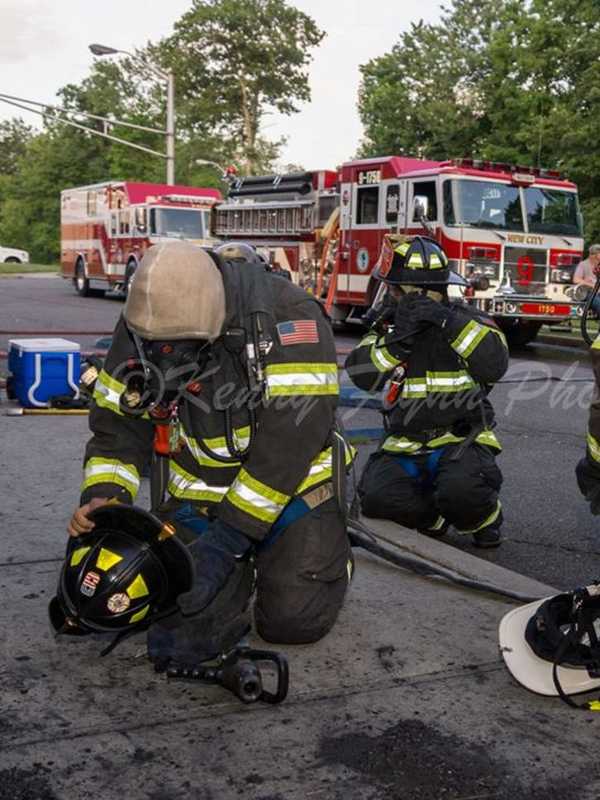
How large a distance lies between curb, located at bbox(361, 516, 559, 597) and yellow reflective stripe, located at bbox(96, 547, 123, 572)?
5.46 feet

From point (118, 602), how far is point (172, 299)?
2.67 ft

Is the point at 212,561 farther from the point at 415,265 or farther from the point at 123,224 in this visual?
the point at 123,224

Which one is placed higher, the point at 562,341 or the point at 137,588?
the point at 137,588

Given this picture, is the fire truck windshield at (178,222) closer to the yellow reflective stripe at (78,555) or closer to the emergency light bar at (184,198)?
the emergency light bar at (184,198)

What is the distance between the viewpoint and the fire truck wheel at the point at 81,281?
2586 cm

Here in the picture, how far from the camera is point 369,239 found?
15383 mm

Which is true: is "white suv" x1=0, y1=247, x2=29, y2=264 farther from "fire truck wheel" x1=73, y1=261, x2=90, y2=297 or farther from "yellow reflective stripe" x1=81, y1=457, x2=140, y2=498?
"yellow reflective stripe" x1=81, y1=457, x2=140, y2=498

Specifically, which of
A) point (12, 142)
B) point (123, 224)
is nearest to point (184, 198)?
point (123, 224)

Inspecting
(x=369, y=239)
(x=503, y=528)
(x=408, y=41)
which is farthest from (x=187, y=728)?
(x=408, y=41)

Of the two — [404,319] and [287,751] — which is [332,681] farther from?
[404,319]

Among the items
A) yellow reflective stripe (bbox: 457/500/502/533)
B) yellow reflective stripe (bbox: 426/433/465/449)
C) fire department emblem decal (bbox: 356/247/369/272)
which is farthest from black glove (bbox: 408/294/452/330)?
fire department emblem decal (bbox: 356/247/369/272)

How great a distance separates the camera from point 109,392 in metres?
3.24

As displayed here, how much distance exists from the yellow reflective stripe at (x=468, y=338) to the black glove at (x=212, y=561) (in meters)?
1.95

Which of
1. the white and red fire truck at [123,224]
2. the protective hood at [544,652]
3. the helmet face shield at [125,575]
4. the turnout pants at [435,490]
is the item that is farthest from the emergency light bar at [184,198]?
the helmet face shield at [125,575]
